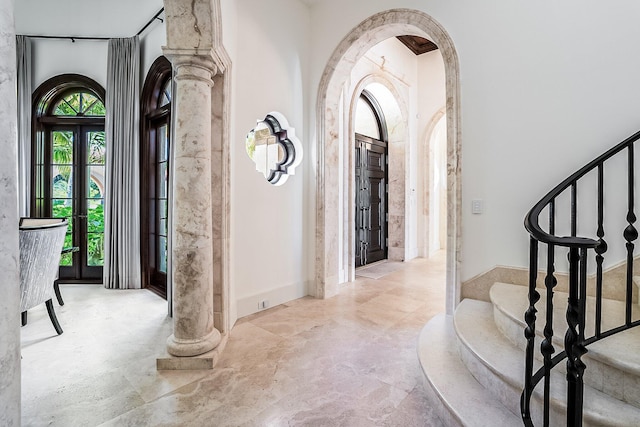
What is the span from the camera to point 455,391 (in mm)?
1763

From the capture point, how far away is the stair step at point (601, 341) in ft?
4.59

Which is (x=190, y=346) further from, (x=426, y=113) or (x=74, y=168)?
(x=426, y=113)

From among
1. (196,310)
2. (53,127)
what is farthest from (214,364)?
(53,127)

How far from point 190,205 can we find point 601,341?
258cm

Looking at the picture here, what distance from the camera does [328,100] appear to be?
12.7 ft

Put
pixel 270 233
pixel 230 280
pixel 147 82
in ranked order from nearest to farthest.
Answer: pixel 230 280, pixel 270 233, pixel 147 82

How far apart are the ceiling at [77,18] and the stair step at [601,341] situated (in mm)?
5443

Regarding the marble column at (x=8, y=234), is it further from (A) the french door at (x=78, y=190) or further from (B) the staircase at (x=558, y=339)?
(A) the french door at (x=78, y=190)

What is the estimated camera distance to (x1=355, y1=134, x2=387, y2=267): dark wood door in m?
5.68

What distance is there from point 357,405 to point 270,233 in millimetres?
2011

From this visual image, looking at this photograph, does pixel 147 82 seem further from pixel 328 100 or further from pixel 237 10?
pixel 328 100

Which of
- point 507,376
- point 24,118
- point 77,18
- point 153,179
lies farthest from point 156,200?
point 507,376

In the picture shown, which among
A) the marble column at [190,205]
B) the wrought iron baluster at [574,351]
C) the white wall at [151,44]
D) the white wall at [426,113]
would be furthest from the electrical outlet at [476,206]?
the white wall at [151,44]

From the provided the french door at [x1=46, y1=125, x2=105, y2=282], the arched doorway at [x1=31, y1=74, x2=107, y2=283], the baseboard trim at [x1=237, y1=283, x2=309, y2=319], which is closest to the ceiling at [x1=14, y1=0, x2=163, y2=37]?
the arched doorway at [x1=31, y1=74, x2=107, y2=283]
